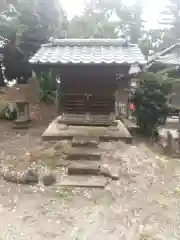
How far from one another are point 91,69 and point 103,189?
158 inches

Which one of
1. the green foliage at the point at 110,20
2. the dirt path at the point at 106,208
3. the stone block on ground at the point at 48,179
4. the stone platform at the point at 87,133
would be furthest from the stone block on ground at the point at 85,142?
the green foliage at the point at 110,20

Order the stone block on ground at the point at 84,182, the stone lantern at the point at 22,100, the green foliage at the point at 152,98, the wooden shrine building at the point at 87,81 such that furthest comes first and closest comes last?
the stone lantern at the point at 22,100, the green foliage at the point at 152,98, the wooden shrine building at the point at 87,81, the stone block on ground at the point at 84,182

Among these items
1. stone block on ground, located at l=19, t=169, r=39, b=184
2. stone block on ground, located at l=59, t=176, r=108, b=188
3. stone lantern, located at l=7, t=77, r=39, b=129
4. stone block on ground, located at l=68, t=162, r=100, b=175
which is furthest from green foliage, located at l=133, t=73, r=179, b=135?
stone block on ground, located at l=19, t=169, r=39, b=184

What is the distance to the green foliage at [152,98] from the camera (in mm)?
10695

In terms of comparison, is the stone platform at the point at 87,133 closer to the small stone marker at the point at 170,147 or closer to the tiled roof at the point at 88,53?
the small stone marker at the point at 170,147

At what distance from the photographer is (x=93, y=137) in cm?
827

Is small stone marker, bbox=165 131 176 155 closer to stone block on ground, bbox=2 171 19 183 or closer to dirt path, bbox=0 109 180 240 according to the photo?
dirt path, bbox=0 109 180 240

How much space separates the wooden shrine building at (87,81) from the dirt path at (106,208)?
2.16 m

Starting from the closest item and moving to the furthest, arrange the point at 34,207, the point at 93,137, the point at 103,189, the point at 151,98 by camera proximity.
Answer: the point at 34,207 < the point at 103,189 < the point at 93,137 < the point at 151,98

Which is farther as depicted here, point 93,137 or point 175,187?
point 93,137

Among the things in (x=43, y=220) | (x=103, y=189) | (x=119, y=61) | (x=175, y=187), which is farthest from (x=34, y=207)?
(x=119, y=61)

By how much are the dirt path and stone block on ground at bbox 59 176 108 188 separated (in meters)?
0.16

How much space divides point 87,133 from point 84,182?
2.40 m

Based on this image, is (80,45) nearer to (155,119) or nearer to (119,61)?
(119,61)
